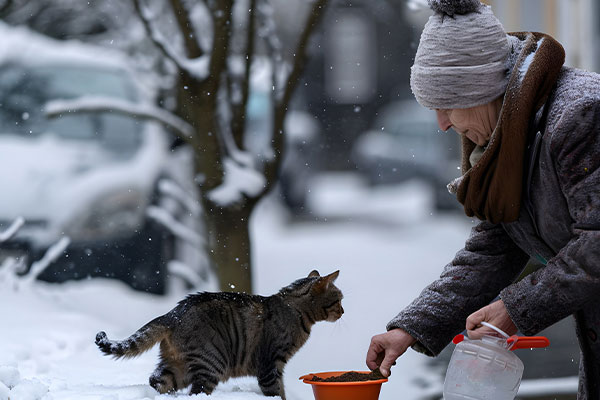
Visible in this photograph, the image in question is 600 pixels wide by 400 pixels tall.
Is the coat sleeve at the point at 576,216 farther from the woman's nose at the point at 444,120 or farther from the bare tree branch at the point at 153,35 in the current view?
the bare tree branch at the point at 153,35

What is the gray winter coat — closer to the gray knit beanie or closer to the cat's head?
the gray knit beanie

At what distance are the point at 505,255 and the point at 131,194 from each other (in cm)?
345

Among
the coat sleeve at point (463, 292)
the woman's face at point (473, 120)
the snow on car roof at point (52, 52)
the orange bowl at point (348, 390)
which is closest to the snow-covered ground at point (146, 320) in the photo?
the orange bowl at point (348, 390)

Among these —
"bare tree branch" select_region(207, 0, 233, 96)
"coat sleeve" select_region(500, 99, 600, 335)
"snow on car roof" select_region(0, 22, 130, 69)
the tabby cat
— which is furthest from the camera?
"snow on car roof" select_region(0, 22, 130, 69)

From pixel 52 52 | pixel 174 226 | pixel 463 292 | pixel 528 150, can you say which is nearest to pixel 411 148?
pixel 52 52

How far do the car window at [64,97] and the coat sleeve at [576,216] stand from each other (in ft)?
12.7

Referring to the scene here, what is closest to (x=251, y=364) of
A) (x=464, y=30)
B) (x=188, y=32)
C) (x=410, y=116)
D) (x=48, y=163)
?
(x=464, y=30)

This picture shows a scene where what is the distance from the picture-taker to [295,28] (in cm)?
451

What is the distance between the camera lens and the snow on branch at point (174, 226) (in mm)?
4730

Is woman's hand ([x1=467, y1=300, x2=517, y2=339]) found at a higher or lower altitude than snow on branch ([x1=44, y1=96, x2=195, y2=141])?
higher

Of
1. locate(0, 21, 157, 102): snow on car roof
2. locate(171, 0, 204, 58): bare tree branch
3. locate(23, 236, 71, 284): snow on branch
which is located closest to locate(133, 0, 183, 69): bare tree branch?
locate(171, 0, 204, 58): bare tree branch

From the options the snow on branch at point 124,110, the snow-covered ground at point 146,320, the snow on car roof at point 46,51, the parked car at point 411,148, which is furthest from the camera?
the parked car at point 411,148

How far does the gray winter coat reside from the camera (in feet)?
5.87

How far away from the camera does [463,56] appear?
75.9 inches
